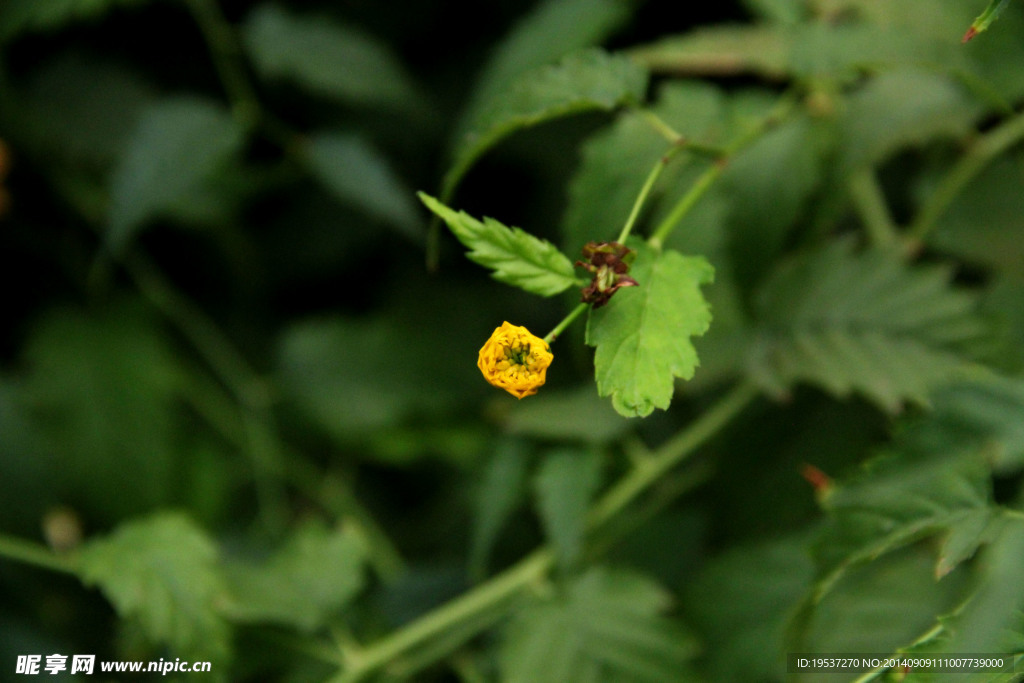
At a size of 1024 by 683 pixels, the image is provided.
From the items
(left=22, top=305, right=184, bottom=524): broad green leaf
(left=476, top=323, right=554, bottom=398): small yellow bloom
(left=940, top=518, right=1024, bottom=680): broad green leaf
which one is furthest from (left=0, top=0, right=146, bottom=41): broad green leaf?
(left=940, top=518, right=1024, bottom=680): broad green leaf

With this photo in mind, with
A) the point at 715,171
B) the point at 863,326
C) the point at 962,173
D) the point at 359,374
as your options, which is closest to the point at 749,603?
the point at 863,326

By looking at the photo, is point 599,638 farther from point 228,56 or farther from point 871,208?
point 228,56

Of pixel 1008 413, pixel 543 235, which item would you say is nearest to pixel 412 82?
pixel 543 235

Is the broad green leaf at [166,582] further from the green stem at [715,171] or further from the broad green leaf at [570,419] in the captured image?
the green stem at [715,171]

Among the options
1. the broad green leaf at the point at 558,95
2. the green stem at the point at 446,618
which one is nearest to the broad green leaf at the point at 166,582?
the green stem at the point at 446,618

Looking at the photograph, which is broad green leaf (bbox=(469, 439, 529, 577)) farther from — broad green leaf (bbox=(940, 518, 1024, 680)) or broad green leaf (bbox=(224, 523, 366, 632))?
broad green leaf (bbox=(940, 518, 1024, 680))

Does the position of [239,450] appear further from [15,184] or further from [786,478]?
[786,478]
